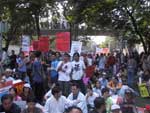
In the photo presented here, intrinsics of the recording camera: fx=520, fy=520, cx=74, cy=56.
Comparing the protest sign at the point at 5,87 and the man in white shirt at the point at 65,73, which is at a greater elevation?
the protest sign at the point at 5,87

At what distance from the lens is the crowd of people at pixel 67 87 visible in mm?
9969

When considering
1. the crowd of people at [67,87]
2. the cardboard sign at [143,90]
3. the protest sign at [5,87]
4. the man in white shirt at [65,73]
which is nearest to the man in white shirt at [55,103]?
the crowd of people at [67,87]

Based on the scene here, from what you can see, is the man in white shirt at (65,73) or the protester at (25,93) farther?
the man in white shirt at (65,73)

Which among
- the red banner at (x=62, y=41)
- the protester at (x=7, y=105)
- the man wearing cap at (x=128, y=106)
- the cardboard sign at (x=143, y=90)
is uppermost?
the red banner at (x=62, y=41)

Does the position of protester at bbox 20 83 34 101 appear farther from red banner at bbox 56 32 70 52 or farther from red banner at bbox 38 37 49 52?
red banner at bbox 38 37 49 52

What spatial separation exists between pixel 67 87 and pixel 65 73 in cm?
45

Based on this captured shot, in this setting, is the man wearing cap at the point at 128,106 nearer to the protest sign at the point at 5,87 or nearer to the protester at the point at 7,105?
the protest sign at the point at 5,87

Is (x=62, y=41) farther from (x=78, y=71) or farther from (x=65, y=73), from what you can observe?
(x=78, y=71)

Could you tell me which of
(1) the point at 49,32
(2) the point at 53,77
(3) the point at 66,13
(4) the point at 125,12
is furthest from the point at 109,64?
(1) the point at 49,32

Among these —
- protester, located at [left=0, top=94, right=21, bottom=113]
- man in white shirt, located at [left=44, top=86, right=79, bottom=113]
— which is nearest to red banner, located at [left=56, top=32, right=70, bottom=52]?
man in white shirt, located at [left=44, top=86, right=79, bottom=113]

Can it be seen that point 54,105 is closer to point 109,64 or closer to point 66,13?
point 109,64

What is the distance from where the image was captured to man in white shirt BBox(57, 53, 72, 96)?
1569cm

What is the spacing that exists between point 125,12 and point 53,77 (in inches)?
607

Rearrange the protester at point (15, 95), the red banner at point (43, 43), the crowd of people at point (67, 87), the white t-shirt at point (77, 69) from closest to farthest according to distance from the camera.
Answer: the crowd of people at point (67, 87) < the protester at point (15, 95) < the white t-shirt at point (77, 69) < the red banner at point (43, 43)
